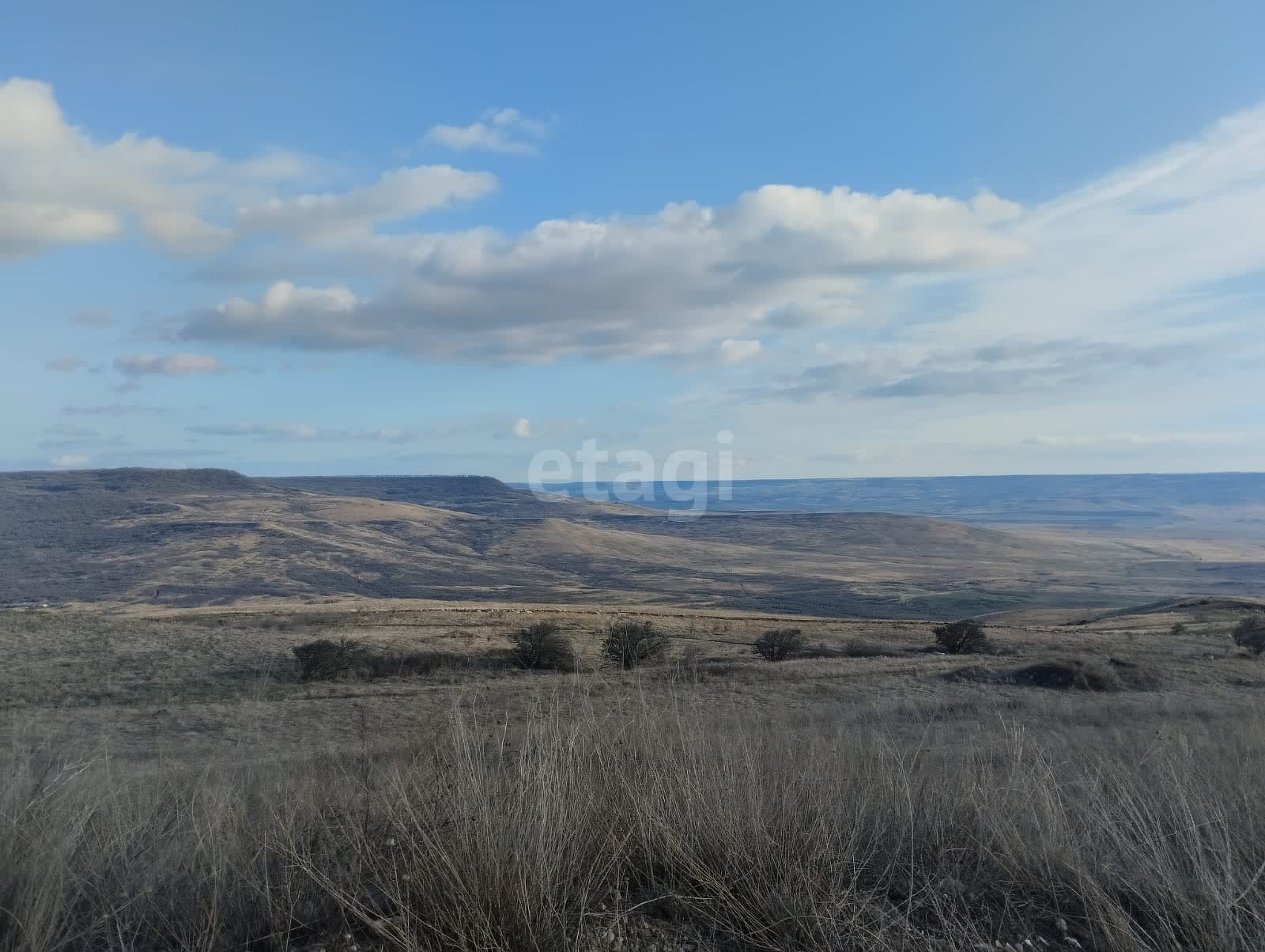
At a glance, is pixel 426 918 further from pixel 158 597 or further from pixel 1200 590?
pixel 1200 590

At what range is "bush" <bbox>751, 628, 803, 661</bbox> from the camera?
28359 mm

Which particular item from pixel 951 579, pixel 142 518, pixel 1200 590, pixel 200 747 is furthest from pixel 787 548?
pixel 200 747

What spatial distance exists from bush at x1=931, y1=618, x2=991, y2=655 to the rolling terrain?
105ft

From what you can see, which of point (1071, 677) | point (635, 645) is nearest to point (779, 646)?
point (635, 645)

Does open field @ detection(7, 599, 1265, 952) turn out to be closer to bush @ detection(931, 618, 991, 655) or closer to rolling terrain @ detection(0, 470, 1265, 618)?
bush @ detection(931, 618, 991, 655)

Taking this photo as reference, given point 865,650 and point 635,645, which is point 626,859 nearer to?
point 635,645

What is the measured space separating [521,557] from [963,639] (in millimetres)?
90958

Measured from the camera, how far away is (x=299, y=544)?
103750 mm

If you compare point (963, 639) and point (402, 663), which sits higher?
point (402, 663)

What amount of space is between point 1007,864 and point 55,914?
3834 millimetres

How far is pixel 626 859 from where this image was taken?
11.9ft

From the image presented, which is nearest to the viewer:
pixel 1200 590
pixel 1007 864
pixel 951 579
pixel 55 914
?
pixel 55 914

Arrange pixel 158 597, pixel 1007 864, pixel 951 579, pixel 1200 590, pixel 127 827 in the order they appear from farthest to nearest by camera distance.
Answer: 1. pixel 951 579
2. pixel 1200 590
3. pixel 158 597
4. pixel 127 827
5. pixel 1007 864

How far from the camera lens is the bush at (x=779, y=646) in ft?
93.0
